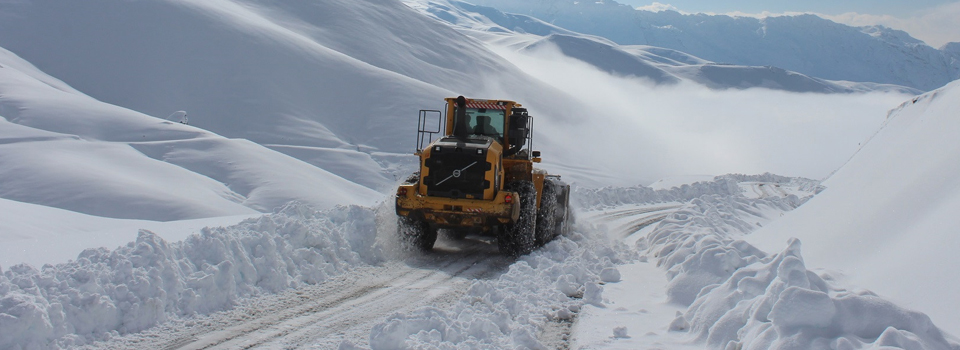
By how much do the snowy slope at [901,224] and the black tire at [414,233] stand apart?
4.91 metres

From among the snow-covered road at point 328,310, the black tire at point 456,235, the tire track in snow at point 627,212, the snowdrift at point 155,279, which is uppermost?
the snowdrift at point 155,279

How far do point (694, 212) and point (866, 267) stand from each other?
8482 millimetres

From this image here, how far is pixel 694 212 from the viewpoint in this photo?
14.8 m

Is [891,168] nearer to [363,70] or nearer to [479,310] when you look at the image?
[479,310]

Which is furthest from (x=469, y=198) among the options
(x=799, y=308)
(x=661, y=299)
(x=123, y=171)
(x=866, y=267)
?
(x=123, y=171)

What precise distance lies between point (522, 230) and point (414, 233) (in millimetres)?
1665

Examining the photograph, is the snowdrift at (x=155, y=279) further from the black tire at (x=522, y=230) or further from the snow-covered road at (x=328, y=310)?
the black tire at (x=522, y=230)

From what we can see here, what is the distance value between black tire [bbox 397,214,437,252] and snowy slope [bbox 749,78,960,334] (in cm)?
491

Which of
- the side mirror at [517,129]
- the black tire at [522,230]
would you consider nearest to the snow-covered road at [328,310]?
the black tire at [522,230]

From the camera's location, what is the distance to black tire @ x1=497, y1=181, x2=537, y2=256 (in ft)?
34.3

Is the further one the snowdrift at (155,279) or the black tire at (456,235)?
the black tire at (456,235)

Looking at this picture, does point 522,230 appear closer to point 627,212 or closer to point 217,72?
point 627,212

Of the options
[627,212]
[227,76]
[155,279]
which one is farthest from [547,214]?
[227,76]

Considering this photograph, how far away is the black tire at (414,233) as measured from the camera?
1056 cm
